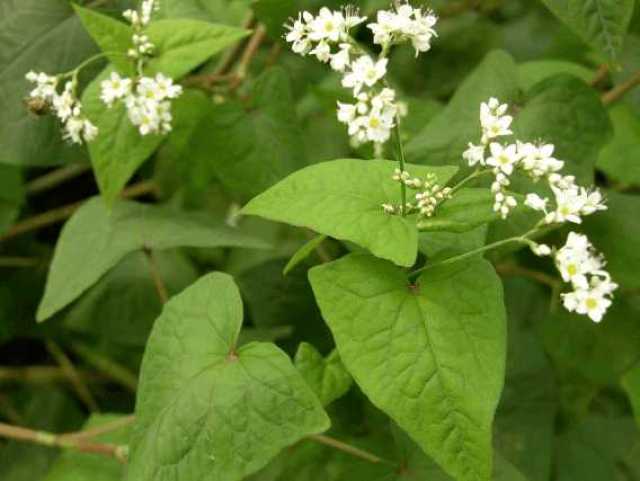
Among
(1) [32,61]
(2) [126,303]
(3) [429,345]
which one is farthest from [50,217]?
(3) [429,345]

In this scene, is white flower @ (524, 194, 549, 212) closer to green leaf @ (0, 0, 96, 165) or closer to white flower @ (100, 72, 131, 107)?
white flower @ (100, 72, 131, 107)

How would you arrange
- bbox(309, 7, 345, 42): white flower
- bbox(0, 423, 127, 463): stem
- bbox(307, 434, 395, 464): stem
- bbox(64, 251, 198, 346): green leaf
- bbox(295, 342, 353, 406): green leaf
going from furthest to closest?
bbox(64, 251, 198, 346): green leaf → bbox(0, 423, 127, 463): stem → bbox(307, 434, 395, 464): stem → bbox(295, 342, 353, 406): green leaf → bbox(309, 7, 345, 42): white flower

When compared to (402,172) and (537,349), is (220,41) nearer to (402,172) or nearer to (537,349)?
(402,172)

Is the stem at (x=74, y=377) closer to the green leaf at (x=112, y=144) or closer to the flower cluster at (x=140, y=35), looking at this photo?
the green leaf at (x=112, y=144)

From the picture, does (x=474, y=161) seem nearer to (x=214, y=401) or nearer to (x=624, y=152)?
(x=214, y=401)

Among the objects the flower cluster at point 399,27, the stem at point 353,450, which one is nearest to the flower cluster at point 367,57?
the flower cluster at point 399,27

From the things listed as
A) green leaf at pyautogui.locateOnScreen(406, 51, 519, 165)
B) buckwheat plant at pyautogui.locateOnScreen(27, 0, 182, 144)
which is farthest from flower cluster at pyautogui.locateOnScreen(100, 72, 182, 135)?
green leaf at pyautogui.locateOnScreen(406, 51, 519, 165)
